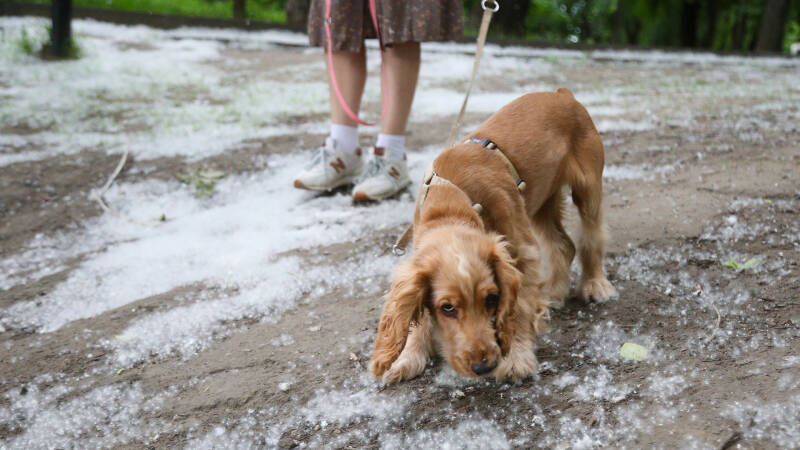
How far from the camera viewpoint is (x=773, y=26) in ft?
41.0

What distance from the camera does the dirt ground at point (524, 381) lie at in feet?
→ 6.57

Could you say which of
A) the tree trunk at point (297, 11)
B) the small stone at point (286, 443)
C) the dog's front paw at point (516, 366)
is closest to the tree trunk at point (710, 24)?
the tree trunk at point (297, 11)

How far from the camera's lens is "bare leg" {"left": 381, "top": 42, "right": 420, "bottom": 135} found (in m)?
3.79

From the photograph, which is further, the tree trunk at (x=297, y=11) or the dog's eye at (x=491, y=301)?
the tree trunk at (x=297, y=11)

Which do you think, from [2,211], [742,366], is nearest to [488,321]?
[742,366]

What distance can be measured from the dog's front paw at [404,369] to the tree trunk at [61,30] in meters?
6.68

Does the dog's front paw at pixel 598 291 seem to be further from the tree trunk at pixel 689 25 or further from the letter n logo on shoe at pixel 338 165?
the tree trunk at pixel 689 25

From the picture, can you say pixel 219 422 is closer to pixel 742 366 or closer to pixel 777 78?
pixel 742 366

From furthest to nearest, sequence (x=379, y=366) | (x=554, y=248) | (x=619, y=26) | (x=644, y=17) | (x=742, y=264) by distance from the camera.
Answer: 1. (x=619, y=26)
2. (x=644, y=17)
3. (x=554, y=248)
4. (x=742, y=264)
5. (x=379, y=366)

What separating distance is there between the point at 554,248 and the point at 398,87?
1522mm

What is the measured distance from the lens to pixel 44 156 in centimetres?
484

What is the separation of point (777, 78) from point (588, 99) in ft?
12.3

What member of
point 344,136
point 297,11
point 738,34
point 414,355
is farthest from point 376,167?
point 738,34

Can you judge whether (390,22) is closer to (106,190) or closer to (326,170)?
(326,170)
